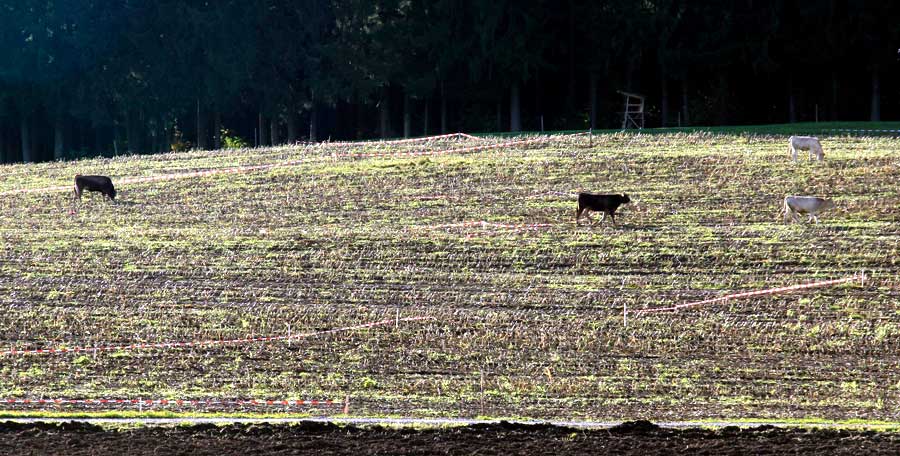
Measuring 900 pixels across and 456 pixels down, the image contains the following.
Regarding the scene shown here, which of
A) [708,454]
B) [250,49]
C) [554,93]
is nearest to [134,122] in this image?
[250,49]

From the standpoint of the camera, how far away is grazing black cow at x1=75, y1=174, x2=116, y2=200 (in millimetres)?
38375

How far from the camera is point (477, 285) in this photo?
25.6 meters

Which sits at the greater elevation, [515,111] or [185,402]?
[515,111]

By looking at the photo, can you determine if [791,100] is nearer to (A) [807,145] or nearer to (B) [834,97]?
(B) [834,97]

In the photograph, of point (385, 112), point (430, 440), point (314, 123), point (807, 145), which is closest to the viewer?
point (430, 440)

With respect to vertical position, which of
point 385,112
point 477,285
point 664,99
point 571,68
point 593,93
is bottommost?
point 477,285

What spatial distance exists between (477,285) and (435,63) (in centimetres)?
3668

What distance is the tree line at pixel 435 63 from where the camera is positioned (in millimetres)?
58312

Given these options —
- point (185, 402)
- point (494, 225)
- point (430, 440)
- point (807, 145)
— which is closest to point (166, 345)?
point (185, 402)

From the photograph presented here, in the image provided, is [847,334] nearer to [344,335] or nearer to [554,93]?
[344,335]

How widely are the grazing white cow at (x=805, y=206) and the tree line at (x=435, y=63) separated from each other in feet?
92.0

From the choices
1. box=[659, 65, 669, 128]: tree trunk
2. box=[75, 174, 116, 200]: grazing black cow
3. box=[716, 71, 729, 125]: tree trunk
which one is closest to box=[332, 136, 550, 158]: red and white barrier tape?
box=[75, 174, 116, 200]: grazing black cow

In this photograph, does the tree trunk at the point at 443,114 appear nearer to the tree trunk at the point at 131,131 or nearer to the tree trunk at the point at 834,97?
the tree trunk at the point at 131,131

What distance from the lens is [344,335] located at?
21.4 meters
